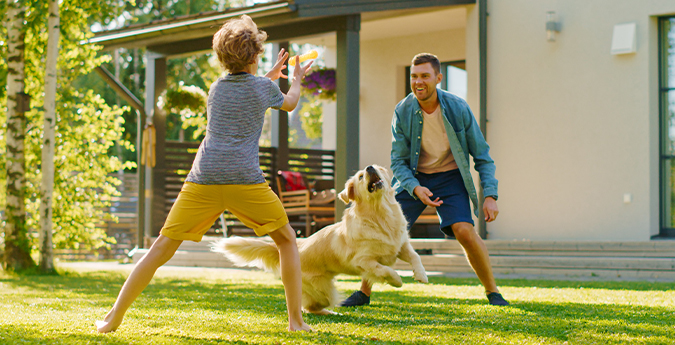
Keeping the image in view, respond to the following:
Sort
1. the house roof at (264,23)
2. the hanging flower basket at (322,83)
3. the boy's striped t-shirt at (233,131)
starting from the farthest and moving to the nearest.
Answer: the hanging flower basket at (322,83) < the house roof at (264,23) < the boy's striped t-shirt at (233,131)

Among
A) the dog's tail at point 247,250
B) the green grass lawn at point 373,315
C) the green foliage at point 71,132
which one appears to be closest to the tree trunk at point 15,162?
the green foliage at point 71,132

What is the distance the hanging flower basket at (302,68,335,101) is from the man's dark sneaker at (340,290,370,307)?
6703mm

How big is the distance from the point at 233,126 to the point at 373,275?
1.46 meters

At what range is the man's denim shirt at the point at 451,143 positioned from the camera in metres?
4.76

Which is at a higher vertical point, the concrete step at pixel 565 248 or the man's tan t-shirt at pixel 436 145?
the man's tan t-shirt at pixel 436 145

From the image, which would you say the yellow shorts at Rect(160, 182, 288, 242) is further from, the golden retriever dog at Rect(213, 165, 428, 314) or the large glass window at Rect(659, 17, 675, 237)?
the large glass window at Rect(659, 17, 675, 237)

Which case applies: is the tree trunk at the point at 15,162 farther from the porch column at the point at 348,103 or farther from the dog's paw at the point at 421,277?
the dog's paw at the point at 421,277

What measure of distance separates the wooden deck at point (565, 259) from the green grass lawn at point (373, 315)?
2.52 feet

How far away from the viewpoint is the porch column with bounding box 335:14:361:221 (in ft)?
28.8

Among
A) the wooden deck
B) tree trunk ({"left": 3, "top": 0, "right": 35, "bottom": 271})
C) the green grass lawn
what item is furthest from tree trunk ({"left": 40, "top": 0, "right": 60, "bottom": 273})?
the wooden deck

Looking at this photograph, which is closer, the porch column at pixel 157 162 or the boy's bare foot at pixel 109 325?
the boy's bare foot at pixel 109 325

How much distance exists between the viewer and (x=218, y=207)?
11.0 ft

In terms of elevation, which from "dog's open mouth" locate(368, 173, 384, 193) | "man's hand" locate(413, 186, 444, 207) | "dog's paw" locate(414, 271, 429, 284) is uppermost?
"dog's open mouth" locate(368, 173, 384, 193)

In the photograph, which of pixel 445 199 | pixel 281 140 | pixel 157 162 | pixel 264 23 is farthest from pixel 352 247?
pixel 281 140
